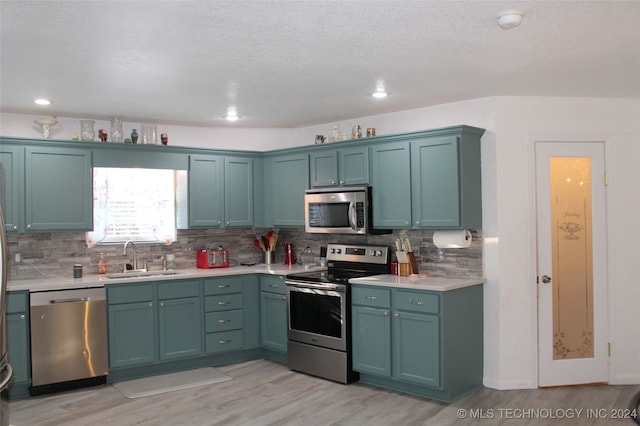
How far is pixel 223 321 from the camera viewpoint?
5.51m

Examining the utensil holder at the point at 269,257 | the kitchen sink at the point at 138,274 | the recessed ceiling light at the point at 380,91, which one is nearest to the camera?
the recessed ceiling light at the point at 380,91

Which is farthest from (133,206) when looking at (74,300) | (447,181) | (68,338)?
(447,181)

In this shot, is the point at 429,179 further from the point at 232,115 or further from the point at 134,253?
the point at 134,253

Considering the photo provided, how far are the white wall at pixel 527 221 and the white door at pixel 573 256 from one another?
0.08m

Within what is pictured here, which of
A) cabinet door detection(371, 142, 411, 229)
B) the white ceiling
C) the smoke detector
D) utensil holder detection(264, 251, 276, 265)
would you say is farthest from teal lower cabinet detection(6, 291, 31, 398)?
the smoke detector

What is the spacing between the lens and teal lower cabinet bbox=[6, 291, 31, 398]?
14.7 ft

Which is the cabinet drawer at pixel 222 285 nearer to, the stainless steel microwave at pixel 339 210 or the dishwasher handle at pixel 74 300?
the stainless steel microwave at pixel 339 210

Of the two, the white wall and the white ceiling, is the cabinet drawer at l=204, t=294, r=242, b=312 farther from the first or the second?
the white wall

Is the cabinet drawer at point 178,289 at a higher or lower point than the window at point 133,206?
lower

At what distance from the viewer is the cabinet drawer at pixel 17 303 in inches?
176

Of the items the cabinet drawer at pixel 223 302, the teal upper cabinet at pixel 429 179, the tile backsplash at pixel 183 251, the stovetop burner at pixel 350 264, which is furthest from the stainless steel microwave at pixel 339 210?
the cabinet drawer at pixel 223 302

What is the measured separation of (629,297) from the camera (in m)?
4.71

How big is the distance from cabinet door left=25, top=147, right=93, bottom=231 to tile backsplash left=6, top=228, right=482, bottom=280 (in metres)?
0.32

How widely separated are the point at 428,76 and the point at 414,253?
5.86 ft
